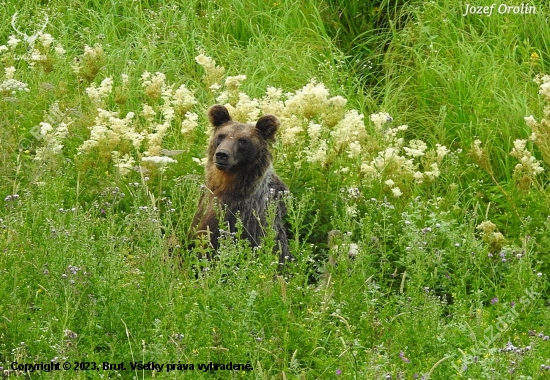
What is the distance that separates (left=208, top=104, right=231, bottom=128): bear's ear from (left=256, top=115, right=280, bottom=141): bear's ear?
26 cm

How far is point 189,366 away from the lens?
12.4ft

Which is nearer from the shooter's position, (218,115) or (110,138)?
(218,115)

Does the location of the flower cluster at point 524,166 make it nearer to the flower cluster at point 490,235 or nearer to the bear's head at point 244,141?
the flower cluster at point 490,235

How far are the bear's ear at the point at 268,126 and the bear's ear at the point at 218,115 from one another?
0.86 ft

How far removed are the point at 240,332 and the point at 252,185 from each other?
2.54 metres

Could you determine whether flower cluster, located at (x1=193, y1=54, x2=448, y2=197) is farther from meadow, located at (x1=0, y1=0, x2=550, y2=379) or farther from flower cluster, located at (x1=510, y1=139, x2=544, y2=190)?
flower cluster, located at (x1=510, y1=139, x2=544, y2=190)

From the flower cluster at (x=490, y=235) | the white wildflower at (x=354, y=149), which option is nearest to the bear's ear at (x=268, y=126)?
the white wildflower at (x=354, y=149)

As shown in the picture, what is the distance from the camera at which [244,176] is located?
252 inches

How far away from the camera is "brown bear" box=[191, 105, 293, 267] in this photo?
6238mm

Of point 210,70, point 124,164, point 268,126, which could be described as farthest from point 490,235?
point 210,70

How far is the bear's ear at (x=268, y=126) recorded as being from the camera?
254 inches

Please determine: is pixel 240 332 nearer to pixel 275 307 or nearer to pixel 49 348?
pixel 275 307

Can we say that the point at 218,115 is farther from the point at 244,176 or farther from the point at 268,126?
the point at 244,176

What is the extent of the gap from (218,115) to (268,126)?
1.23 feet
